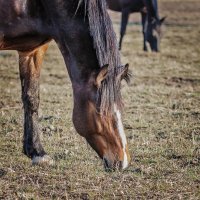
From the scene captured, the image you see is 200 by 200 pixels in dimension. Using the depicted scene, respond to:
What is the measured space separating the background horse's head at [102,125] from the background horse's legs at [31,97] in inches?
38.7

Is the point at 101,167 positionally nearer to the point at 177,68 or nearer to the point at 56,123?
the point at 56,123

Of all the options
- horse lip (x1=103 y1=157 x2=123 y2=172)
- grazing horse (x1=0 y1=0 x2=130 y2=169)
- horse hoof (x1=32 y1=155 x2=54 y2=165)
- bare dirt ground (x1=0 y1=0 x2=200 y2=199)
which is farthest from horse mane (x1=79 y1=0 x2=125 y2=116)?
horse hoof (x1=32 y1=155 x2=54 y2=165)

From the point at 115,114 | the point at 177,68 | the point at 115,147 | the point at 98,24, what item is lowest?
the point at 177,68

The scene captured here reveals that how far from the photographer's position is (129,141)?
560 centimetres

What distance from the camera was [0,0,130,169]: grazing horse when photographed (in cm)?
394

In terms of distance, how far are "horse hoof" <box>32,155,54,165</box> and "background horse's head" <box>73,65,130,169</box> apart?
824mm

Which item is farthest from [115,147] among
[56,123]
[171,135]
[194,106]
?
[194,106]

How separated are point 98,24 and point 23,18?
68 cm

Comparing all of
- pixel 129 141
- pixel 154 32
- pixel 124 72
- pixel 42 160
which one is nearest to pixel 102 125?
pixel 124 72

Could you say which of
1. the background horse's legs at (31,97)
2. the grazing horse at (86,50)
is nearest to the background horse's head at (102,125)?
the grazing horse at (86,50)

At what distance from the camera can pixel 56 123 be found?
636 cm

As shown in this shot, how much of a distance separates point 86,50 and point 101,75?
0.29m

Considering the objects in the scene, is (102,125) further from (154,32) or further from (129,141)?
(154,32)

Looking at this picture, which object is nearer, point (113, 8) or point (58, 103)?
point (58, 103)
